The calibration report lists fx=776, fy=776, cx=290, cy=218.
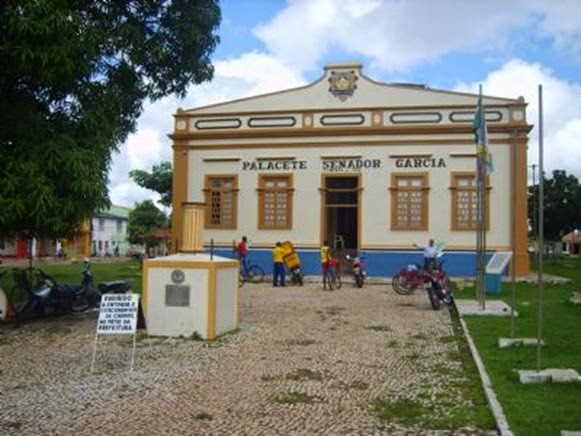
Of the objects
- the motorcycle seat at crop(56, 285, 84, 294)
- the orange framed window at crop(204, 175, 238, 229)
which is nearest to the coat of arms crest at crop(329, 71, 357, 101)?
the orange framed window at crop(204, 175, 238, 229)

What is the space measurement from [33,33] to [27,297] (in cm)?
566

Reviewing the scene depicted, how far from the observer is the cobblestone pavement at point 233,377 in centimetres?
723

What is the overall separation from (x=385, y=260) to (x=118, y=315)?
17339mm

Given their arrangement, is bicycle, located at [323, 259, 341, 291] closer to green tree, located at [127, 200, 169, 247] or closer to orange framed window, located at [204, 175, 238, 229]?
orange framed window, located at [204, 175, 238, 229]

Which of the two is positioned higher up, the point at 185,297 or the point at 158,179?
the point at 158,179

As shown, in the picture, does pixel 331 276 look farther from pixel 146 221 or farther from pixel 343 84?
pixel 146 221

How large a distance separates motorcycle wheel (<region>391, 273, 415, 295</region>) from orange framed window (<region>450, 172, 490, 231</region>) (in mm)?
6546

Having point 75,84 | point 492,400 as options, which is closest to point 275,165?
point 75,84

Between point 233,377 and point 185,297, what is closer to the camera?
point 233,377

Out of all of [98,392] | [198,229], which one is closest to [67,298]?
[198,229]

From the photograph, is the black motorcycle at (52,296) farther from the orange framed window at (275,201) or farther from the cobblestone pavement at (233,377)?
the orange framed window at (275,201)

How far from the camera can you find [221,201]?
2830 centimetres

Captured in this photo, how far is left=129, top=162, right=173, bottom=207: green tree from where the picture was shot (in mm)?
44000

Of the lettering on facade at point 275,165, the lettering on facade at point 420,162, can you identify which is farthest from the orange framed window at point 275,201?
the lettering on facade at point 420,162
